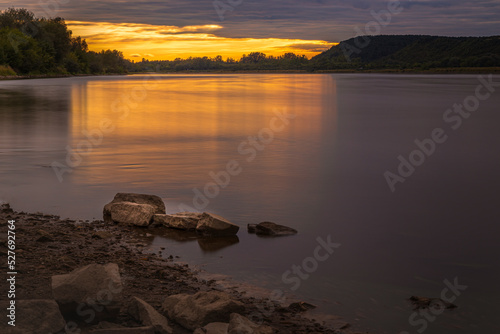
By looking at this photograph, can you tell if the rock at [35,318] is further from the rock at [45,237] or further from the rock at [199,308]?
the rock at [45,237]

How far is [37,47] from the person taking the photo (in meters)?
125

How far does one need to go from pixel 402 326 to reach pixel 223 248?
128 inches

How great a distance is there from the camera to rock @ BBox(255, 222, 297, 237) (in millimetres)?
9297

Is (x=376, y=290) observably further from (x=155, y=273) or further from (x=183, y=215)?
(x=183, y=215)

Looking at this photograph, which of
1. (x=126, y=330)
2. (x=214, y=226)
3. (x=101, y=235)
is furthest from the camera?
(x=214, y=226)

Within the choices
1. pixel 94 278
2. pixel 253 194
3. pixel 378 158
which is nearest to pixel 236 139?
pixel 378 158

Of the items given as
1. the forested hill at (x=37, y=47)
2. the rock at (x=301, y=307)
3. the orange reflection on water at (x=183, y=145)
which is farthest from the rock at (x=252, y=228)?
the forested hill at (x=37, y=47)

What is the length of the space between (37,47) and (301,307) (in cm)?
13127

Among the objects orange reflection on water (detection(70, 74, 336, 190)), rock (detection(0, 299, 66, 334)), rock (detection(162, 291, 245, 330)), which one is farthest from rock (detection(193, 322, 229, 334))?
orange reflection on water (detection(70, 74, 336, 190))

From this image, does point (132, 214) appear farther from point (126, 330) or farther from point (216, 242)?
point (126, 330)

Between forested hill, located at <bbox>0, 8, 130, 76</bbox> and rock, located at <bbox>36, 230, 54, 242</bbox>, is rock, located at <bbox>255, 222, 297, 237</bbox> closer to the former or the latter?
rock, located at <bbox>36, 230, 54, 242</bbox>

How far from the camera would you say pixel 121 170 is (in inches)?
581

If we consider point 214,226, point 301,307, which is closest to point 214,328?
point 301,307

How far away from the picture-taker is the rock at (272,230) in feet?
30.5
